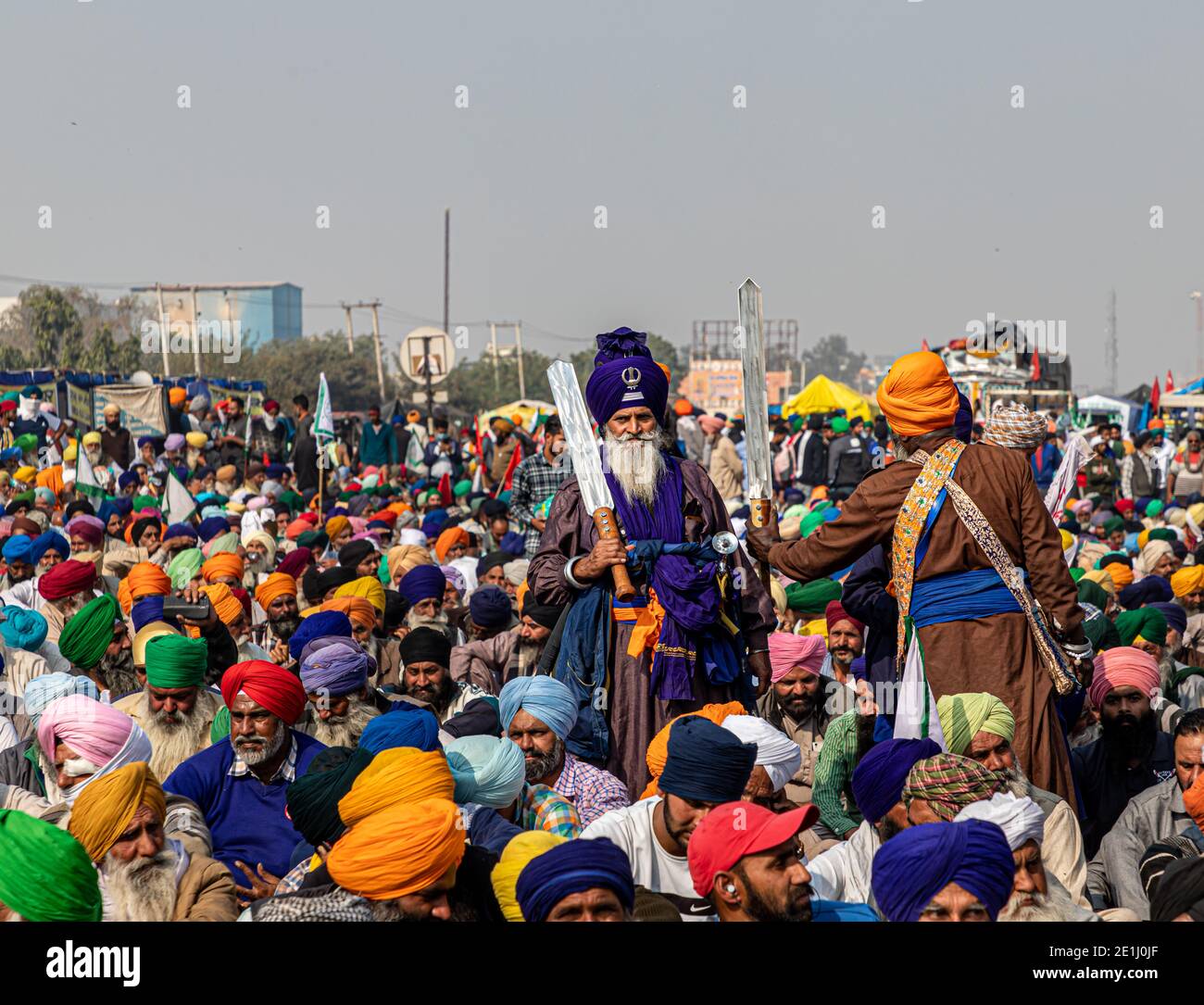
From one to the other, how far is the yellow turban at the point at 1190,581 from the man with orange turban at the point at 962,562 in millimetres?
4872

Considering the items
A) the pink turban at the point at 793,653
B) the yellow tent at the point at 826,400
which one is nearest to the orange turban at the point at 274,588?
the pink turban at the point at 793,653

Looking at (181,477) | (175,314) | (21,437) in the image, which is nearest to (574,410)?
(181,477)

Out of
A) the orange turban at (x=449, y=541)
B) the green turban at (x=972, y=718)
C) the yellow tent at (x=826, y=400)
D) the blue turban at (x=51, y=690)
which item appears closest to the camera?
the green turban at (x=972, y=718)

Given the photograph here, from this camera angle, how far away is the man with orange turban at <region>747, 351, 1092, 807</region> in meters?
4.92

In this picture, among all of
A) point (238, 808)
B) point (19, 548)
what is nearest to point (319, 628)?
point (238, 808)

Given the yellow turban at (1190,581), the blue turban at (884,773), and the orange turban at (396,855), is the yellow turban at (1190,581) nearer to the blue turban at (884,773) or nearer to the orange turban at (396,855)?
the blue turban at (884,773)

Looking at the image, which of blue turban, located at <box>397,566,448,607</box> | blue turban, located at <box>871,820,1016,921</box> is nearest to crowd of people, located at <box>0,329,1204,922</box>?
blue turban, located at <box>871,820,1016,921</box>

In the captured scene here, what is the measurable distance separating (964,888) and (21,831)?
1945mm

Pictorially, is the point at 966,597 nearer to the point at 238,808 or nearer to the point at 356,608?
the point at 238,808

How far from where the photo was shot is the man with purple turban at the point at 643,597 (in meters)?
5.52

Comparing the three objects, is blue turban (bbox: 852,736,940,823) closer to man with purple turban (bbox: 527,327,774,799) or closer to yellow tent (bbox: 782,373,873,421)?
man with purple turban (bbox: 527,327,774,799)

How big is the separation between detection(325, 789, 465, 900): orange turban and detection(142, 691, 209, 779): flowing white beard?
2.41 m

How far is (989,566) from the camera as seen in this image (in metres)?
4.96

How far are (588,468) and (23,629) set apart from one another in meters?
3.51
